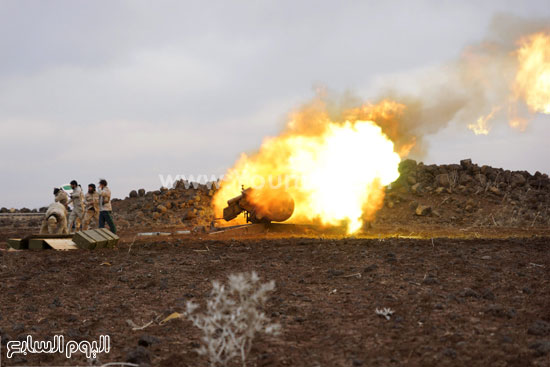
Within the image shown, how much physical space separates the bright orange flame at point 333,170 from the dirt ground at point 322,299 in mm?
4170

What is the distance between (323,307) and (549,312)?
12.2 feet

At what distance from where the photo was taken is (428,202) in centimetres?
2902

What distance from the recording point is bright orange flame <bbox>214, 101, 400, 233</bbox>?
1881 cm

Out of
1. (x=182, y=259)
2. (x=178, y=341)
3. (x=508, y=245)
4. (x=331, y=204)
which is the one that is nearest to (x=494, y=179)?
(x=331, y=204)

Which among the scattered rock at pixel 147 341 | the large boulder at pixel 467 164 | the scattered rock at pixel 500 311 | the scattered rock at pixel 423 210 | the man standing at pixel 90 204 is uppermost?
the large boulder at pixel 467 164

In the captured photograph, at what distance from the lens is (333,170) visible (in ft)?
63.3

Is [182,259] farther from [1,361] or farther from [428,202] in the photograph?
[428,202]

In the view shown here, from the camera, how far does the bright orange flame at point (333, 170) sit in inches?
741

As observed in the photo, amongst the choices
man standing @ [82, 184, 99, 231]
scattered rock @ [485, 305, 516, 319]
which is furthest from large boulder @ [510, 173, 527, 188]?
scattered rock @ [485, 305, 516, 319]

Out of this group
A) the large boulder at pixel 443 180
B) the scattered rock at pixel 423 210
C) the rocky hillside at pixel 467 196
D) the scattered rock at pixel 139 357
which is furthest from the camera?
the large boulder at pixel 443 180

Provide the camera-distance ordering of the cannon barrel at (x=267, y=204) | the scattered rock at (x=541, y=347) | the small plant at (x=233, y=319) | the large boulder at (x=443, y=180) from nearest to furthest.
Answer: the small plant at (x=233, y=319) → the scattered rock at (x=541, y=347) → the cannon barrel at (x=267, y=204) → the large boulder at (x=443, y=180)

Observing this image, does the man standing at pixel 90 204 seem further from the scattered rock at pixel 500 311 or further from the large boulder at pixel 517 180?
the large boulder at pixel 517 180

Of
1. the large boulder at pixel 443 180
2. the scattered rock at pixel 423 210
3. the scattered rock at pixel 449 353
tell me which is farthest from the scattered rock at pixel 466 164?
the scattered rock at pixel 449 353

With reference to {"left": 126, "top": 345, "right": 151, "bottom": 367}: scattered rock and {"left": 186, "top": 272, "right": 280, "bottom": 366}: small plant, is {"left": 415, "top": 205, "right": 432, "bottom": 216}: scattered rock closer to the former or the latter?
{"left": 186, "top": 272, "right": 280, "bottom": 366}: small plant
